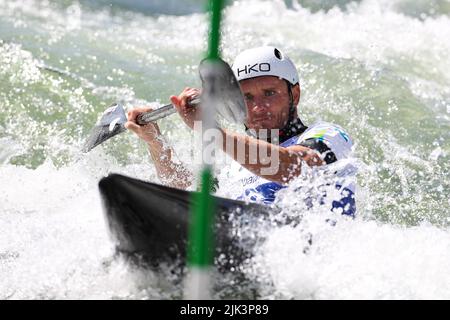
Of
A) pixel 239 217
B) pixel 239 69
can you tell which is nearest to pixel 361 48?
pixel 239 69

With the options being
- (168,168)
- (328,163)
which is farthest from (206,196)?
(168,168)

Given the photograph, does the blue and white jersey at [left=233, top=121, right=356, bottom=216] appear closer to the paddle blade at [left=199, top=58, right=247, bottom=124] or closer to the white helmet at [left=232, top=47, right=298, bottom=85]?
the white helmet at [left=232, top=47, right=298, bottom=85]

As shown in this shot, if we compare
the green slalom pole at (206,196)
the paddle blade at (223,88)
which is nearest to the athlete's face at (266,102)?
the paddle blade at (223,88)

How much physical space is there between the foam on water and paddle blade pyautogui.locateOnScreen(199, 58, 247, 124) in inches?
29.3

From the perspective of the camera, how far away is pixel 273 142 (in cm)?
405

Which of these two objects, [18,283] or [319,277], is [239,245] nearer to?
[319,277]

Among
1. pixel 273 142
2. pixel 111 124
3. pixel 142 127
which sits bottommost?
pixel 273 142

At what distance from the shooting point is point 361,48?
37.1ft

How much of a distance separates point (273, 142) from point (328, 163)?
43 centimetres

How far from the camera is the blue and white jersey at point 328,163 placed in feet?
12.3

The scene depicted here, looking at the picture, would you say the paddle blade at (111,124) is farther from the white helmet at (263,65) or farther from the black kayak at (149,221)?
the black kayak at (149,221)

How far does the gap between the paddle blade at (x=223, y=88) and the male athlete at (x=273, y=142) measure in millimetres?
817

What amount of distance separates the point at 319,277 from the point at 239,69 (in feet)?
4.73

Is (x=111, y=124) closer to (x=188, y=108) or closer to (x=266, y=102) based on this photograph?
(x=266, y=102)
